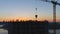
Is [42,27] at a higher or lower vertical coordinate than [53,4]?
lower

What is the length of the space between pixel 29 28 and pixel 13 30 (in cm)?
236

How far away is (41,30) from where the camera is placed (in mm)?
27453

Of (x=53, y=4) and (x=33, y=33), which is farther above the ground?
(x=53, y=4)

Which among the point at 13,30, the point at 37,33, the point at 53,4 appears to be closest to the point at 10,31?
the point at 13,30

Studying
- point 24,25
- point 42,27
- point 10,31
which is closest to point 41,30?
point 42,27

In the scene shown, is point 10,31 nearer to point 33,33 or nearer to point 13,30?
point 13,30

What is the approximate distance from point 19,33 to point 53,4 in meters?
6.56

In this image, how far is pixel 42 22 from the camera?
28641mm

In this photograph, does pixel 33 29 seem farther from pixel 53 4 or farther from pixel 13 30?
pixel 53 4

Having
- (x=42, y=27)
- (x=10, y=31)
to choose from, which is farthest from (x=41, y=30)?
(x=10, y=31)

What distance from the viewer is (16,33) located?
27.4 metres

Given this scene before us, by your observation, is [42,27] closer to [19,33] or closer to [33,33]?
[33,33]

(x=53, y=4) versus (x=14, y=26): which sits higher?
(x=53, y=4)

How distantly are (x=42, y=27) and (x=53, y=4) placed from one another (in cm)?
378
